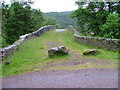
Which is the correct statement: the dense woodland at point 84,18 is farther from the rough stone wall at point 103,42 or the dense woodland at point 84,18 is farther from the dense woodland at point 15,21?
the rough stone wall at point 103,42

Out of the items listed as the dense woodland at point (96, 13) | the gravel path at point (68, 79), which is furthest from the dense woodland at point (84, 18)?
the gravel path at point (68, 79)

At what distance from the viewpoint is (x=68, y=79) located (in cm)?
629

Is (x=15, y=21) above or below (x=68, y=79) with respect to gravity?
above

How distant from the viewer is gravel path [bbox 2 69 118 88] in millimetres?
5637

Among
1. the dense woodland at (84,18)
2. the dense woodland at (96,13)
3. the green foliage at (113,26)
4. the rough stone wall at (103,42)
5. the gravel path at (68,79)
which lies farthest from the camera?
the dense woodland at (96,13)

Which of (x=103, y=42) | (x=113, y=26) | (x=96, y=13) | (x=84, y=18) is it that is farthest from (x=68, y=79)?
(x=84, y=18)

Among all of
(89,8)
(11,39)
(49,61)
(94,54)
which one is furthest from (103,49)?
(11,39)

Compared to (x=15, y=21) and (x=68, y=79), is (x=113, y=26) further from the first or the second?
(x=15, y=21)

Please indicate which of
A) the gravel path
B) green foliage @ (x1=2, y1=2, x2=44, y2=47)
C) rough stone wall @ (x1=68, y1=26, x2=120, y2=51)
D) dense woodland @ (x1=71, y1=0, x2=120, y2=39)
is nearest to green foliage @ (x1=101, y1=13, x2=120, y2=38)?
dense woodland @ (x1=71, y1=0, x2=120, y2=39)

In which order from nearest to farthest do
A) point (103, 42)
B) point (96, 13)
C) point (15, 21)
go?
1. point (103, 42)
2. point (96, 13)
3. point (15, 21)

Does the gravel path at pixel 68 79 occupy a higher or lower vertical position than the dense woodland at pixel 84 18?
lower

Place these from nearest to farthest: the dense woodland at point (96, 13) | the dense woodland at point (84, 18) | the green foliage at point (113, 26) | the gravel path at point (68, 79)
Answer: the gravel path at point (68, 79) → the green foliage at point (113, 26) → the dense woodland at point (84, 18) → the dense woodland at point (96, 13)

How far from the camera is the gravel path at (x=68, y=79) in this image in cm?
564

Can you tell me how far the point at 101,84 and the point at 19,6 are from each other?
24.0 metres
